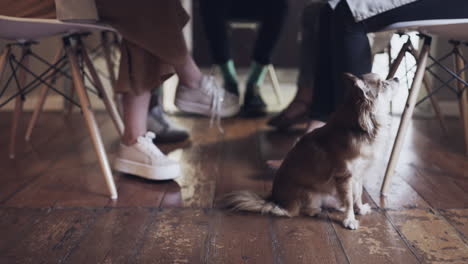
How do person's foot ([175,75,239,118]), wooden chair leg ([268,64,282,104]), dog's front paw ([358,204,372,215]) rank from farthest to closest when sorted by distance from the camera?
wooden chair leg ([268,64,282,104])
person's foot ([175,75,239,118])
dog's front paw ([358,204,372,215])

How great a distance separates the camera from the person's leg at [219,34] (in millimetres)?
2496

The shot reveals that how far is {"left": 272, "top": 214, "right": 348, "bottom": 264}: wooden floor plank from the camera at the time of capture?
3.44 feet

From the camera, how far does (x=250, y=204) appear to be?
1.29 meters

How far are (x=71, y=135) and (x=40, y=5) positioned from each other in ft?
3.00

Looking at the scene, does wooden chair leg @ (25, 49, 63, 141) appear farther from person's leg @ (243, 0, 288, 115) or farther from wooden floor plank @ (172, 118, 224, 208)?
person's leg @ (243, 0, 288, 115)

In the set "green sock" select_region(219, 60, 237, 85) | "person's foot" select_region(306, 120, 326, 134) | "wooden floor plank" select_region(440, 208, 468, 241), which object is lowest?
"wooden floor plank" select_region(440, 208, 468, 241)

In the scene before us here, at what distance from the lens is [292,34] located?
3.71 metres


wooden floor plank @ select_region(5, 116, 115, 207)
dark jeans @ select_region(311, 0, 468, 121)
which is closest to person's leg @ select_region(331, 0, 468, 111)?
dark jeans @ select_region(311, 0, 468, 121)

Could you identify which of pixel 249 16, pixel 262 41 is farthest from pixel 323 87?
pixel 249 16

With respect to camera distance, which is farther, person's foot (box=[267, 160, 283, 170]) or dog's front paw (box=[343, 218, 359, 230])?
person's foot (box=[267, 160, 283, 170])

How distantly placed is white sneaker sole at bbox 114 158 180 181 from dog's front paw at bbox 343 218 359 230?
1.94 feet

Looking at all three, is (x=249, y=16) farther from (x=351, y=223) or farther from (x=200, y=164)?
(x=351, y=223)

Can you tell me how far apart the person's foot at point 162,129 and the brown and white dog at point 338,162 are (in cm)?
75

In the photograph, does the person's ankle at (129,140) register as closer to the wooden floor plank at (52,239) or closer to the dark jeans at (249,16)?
the wooden floor plank at (52,239)
